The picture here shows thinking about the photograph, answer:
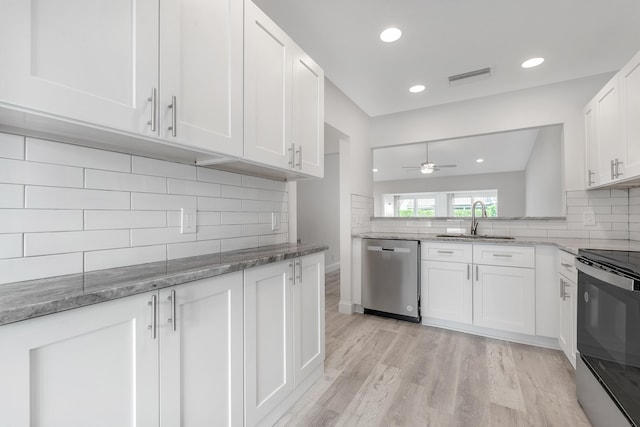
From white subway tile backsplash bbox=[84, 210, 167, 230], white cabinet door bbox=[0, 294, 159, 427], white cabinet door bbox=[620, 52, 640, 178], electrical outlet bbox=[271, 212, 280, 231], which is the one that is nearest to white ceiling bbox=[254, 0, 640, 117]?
white cabinet door bbox=[620, 52, 640, 178]

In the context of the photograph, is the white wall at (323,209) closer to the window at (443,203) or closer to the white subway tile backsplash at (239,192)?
the window at (443,203)

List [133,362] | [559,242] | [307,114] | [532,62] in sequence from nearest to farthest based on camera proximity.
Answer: [133,362]
[307,114]
[559,242]
[532,62]

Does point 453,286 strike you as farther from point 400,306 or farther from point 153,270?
point 153,270

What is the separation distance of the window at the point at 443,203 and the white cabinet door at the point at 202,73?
2.85 meters

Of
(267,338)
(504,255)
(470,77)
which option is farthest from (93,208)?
(470,77)

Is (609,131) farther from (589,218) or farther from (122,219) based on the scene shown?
(122,219)

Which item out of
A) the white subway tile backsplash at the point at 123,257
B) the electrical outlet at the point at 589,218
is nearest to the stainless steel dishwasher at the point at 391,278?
the electrical outlet at the point at 589,218

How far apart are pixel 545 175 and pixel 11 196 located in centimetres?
409

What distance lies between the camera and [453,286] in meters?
2.74

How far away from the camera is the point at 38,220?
0.93 m

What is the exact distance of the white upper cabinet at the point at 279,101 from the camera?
4.53ft

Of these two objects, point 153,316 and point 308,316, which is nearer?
point 153,316

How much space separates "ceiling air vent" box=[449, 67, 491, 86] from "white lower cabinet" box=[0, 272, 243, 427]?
276 centimetres

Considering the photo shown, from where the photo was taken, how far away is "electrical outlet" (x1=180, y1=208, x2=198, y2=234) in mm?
1363
